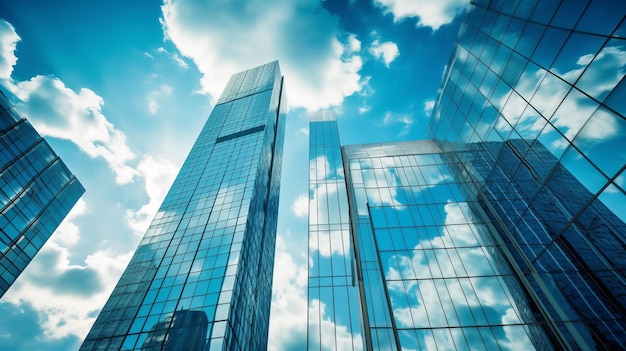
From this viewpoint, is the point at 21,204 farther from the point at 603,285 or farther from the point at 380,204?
the point at 603,285

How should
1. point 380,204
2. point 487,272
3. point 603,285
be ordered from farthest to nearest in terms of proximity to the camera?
point 380,204 < point 487,272 < point 603,285

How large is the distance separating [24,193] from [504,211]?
72.3 metres

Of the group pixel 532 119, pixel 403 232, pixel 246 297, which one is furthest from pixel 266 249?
pixel 532 119

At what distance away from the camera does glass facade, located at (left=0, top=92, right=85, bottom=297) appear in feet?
148

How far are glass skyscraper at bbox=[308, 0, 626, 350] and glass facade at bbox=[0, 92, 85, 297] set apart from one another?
5112 centimetres

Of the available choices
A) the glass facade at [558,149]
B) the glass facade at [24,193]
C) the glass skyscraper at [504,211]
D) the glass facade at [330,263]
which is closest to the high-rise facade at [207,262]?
the glass facade at [330,263]

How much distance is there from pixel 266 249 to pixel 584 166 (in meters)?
64.8

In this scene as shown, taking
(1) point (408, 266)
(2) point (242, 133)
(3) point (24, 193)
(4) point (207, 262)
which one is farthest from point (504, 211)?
(2) point (242, 133)

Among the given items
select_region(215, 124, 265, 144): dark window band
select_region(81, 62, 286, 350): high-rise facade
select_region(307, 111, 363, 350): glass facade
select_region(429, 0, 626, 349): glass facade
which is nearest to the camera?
select_region(429, 0, 626, 349): glass facade

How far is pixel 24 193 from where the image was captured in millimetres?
50688

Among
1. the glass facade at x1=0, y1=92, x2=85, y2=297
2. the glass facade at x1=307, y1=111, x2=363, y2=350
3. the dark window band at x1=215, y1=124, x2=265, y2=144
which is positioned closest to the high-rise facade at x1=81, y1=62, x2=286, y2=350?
the dark window band at x1=215, y1=124, x2=265, y2=144

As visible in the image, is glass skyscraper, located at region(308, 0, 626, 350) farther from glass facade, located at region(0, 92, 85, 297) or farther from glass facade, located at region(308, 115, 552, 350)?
glass facade, located at region(0, 92, 85, 297)

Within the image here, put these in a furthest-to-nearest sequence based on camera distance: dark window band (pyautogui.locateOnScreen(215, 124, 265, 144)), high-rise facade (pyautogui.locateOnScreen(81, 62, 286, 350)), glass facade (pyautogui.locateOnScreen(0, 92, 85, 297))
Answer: dark window band (pyautogui.locateOnScreen(215, 124, 265, 144))
glass facade (pyautogui.locateOnScreen(0, 92, 85, 297))
high-rise facade (pyautogui.locateOnScreen(81, 62, 286, 350))

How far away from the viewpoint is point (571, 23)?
42.3 ft
